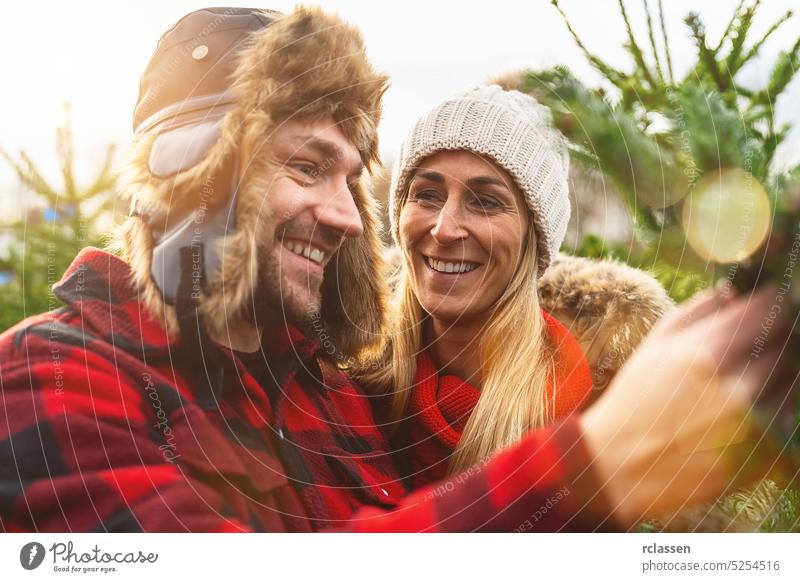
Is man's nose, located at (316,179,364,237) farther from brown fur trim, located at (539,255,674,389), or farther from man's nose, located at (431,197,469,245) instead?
brown fur trim, located at (539,255,674,389)

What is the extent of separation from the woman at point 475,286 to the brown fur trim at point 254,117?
0.12 meters

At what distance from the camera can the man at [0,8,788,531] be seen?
634 millimetres

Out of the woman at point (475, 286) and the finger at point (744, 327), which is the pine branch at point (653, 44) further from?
the finger at point (744, 327)

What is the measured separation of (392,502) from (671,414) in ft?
1.23

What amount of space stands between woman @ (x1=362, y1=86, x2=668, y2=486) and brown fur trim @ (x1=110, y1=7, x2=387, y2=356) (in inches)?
4.9

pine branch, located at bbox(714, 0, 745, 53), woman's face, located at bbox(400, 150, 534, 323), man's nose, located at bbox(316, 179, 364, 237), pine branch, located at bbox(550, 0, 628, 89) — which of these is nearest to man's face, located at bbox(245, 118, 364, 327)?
man's nose, located at bbox(316, 179, 364, 237)

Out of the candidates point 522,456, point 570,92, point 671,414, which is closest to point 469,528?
point 522,456

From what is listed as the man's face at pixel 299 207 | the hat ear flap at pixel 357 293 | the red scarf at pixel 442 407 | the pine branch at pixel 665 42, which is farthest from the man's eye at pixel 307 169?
the pine branch at pixel 665 42

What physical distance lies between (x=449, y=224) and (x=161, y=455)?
40cm

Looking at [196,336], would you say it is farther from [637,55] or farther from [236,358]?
[637,55]

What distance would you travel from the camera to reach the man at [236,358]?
2.08ft

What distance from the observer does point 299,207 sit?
76 centimetres

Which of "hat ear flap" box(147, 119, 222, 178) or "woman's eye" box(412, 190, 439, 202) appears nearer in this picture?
"hat ear flap" box(147, 119, 222, 178)
